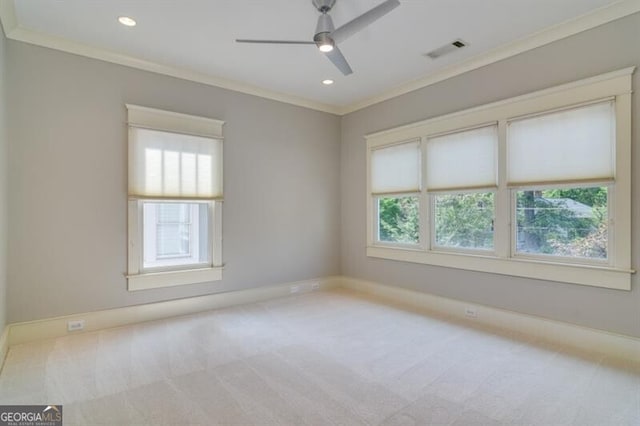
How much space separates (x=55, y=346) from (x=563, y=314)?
5.03 m

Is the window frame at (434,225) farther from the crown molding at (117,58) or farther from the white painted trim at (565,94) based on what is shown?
the crown molding at (117,58)

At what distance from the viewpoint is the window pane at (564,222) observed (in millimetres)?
3125

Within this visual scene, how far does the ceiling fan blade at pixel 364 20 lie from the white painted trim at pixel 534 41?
203 centimetres

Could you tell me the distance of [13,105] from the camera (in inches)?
127

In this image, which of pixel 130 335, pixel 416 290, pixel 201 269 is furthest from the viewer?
pixel 416 290

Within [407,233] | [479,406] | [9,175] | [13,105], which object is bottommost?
[479,406]

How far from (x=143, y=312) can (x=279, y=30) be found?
3.53 metres

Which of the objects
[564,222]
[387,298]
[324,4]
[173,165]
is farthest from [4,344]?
[564,222]

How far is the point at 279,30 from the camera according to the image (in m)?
3.24

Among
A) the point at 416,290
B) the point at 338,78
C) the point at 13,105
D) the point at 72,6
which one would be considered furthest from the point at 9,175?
the point at 416,290

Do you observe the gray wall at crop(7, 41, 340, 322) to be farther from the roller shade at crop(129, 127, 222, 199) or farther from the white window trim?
the white window trim

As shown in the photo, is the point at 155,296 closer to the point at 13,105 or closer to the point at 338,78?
the point at 13,105

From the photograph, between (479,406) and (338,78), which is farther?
(338,78)

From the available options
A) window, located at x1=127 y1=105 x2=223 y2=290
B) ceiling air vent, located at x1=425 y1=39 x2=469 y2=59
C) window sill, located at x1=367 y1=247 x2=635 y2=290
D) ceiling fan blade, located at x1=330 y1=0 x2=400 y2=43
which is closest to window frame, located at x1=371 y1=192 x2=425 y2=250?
window sill, located at x1=367 y1=247 x2=635 y2=290
